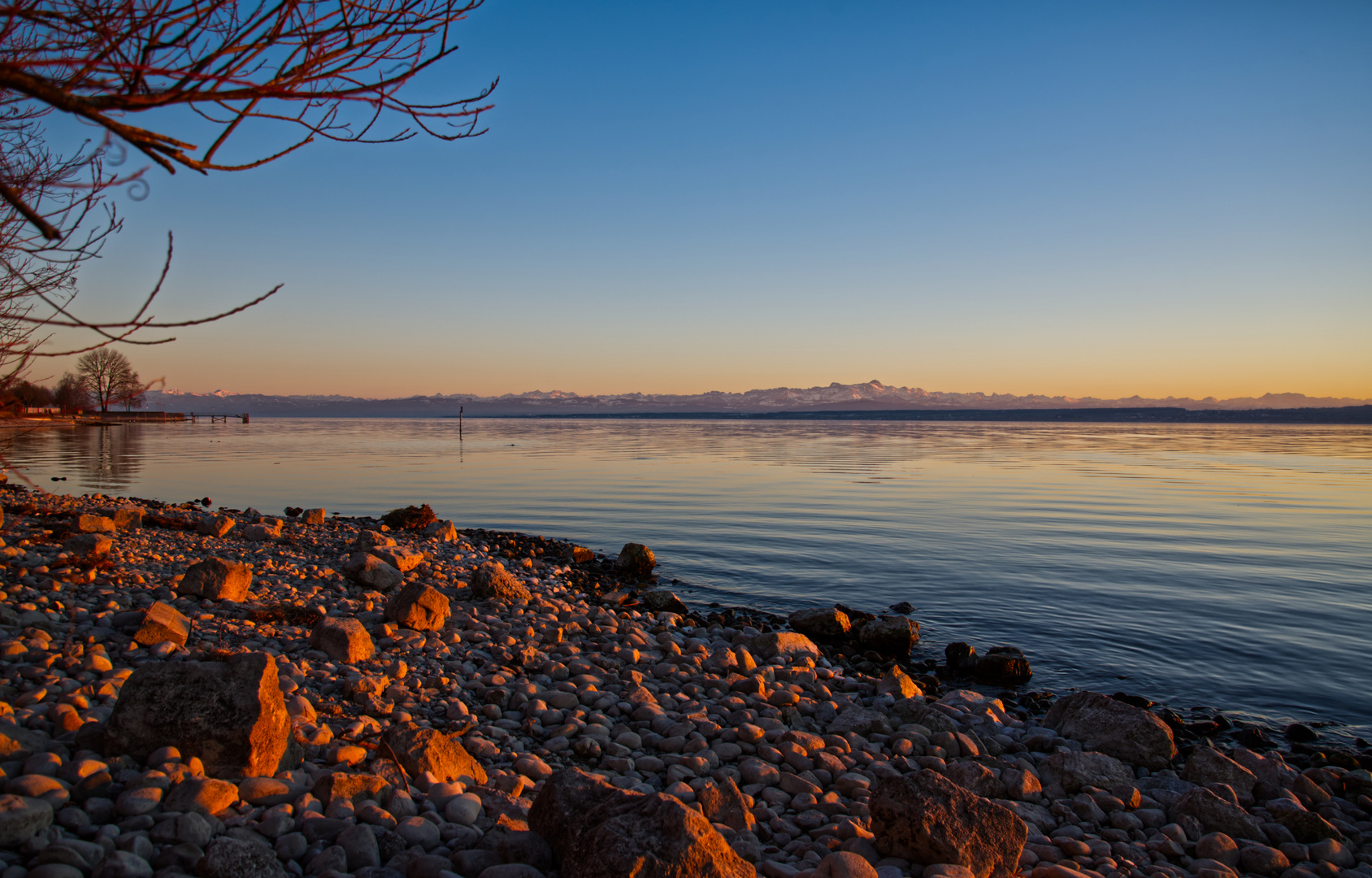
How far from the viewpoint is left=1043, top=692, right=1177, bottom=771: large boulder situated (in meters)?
6.60

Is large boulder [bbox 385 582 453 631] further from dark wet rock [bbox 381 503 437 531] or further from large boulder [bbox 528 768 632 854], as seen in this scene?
dark wet rock [bbox 381 503 437 531]

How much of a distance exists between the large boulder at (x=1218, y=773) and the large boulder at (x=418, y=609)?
300 inches

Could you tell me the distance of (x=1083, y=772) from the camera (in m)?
6.00

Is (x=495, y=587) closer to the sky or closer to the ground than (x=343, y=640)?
closer to the ground

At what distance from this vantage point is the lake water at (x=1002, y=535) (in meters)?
9.88

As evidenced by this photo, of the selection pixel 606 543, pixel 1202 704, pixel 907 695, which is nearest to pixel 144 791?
pixel 907 695

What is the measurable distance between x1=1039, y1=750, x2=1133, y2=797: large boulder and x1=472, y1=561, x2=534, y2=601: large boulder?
6.70 metres

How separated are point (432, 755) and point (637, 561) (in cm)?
925

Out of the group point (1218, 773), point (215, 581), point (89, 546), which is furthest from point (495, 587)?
point (1218, 773)

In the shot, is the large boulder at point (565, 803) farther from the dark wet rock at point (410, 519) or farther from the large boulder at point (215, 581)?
the dark wet rock at point (410, 519)

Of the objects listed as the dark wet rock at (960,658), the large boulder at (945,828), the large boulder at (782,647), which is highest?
the large boulder at (945,828)

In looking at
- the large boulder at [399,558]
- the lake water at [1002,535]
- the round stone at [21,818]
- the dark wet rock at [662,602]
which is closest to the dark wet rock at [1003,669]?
the lake water at [1002,535]

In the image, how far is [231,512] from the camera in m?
16.8

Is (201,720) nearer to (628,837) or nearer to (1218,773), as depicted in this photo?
(628,837)
